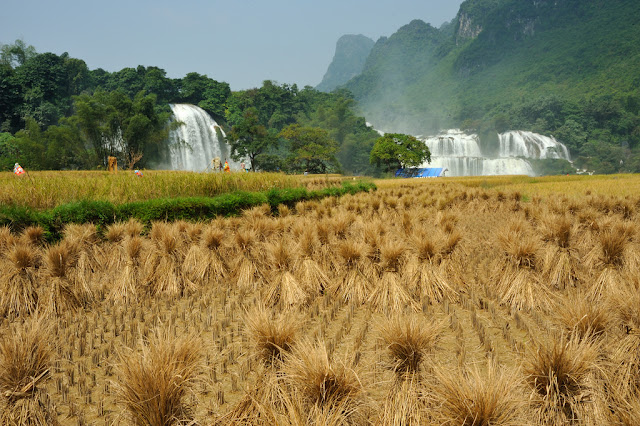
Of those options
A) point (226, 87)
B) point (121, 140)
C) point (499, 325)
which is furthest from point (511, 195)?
point (226, 87)

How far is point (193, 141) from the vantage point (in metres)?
49.8

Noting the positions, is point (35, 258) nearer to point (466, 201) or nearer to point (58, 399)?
point (58, 399)

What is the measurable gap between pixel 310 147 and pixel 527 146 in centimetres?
4429

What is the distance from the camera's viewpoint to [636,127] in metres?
70.9

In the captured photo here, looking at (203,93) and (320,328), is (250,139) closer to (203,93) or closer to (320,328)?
(203,93)

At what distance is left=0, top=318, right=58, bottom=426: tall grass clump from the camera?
214 cm

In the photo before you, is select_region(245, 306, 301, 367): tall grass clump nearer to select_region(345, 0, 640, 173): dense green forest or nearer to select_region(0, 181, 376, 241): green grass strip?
select_region(0, 181, 376, 241): green grass strip

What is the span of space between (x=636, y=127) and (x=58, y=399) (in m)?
96.4

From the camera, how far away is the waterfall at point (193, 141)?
47844mm

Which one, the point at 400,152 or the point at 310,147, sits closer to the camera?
the point at 310,147

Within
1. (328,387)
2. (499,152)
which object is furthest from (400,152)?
(328,387)

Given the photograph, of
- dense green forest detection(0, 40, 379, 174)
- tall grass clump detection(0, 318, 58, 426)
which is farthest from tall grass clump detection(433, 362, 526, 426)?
dense green forest detection(0, 40, 379, 174)

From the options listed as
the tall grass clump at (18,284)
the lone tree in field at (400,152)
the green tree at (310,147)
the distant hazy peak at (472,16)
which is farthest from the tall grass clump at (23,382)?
the distant hazy peak at (472,16)

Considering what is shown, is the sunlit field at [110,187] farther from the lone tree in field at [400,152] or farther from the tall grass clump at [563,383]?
the lone tree in field at [400,152]
